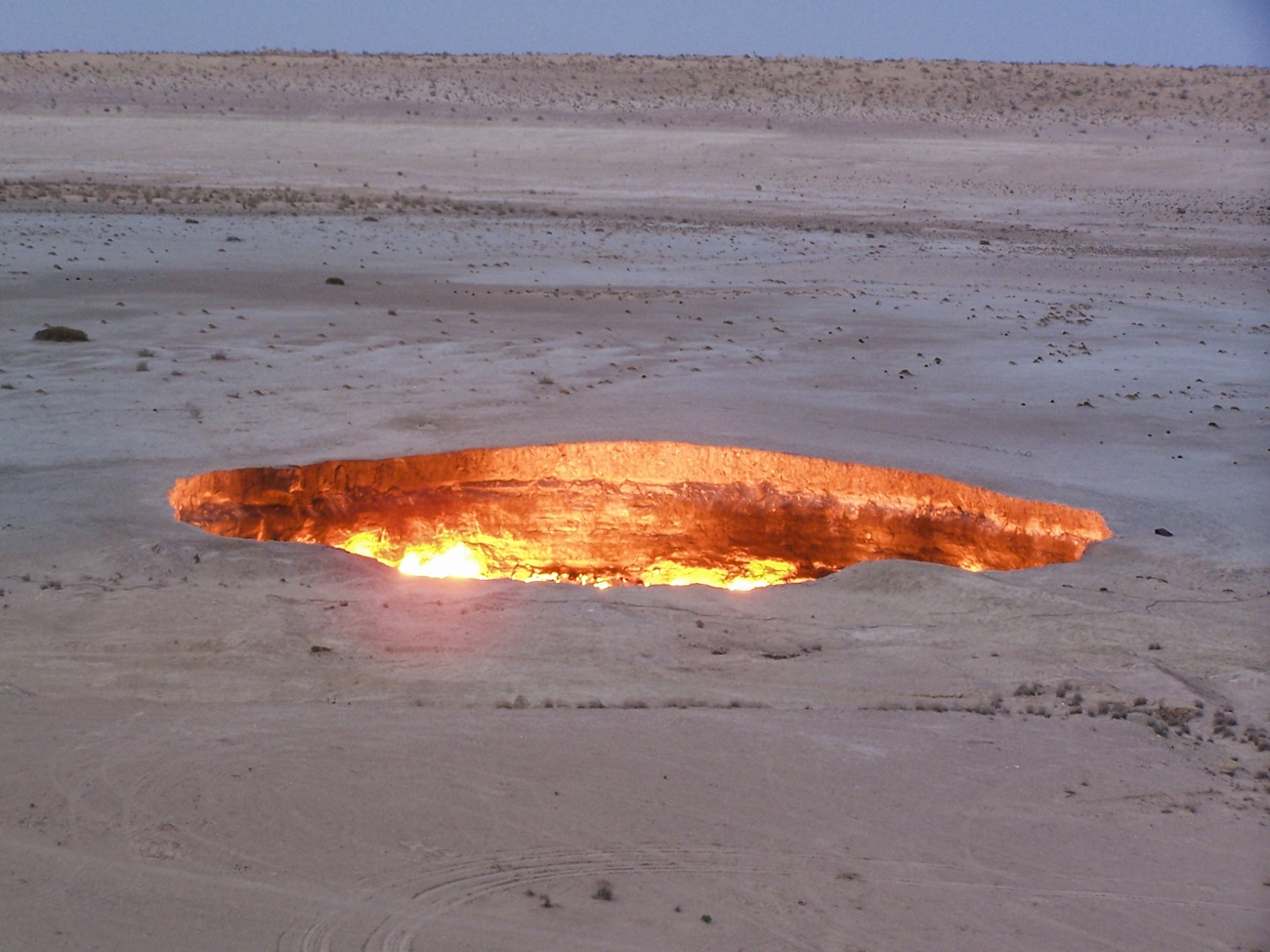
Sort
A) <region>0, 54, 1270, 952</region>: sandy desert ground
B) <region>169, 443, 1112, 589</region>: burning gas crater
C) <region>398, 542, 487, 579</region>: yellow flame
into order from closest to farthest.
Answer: <region>0, 54, 1270, 952</region>: sandy desert ground
<region>169, 443, 1112, 589</region>: burning gas crater
<region>398, 542, 487, 579</region>: yellow flame

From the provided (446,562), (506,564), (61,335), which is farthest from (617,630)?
(61,335)

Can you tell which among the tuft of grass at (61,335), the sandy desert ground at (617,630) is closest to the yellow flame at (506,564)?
the sandy desert ground at (617,630)

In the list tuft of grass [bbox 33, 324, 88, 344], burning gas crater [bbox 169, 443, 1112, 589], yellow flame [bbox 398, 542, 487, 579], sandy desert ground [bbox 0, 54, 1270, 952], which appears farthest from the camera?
tuft of grass [bbox 33, 324, 88, 344]

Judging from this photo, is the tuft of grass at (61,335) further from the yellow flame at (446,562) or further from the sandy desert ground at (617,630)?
the yellow flame at (446,562)

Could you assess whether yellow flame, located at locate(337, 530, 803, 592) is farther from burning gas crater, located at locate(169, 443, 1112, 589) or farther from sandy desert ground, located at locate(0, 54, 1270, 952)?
sandy desert ground, located at locate(0, 54, 1270, 952)

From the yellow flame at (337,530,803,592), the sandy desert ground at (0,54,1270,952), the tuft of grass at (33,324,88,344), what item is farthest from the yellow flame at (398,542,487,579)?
the tuft of grass at (33,324,88,344)

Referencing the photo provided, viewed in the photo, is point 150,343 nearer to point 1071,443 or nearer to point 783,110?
point 1071,443

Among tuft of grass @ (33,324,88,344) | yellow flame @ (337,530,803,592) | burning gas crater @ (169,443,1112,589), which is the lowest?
yellow flame @ (337,530,803,592)

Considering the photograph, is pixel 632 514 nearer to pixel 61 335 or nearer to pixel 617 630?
pixel 617 630
